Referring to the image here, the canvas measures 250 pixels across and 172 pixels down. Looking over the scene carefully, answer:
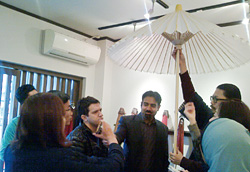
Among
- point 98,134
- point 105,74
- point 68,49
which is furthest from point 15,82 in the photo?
point 98,134

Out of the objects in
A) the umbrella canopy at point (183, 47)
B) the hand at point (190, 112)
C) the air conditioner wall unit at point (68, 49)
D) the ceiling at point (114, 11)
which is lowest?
the hand at point (190, 112)

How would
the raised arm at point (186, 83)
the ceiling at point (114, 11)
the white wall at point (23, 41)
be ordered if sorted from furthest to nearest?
1. the white wall at point (23, 41)
2. the ceiling at point (114, 11)
3. the raised arm at point (186, 83)

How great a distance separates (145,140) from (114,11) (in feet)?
6.63

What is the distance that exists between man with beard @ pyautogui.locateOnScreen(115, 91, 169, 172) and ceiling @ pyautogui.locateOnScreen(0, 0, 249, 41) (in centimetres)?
148

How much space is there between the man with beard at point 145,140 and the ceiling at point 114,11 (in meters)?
1.48

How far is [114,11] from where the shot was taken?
10.5 feet

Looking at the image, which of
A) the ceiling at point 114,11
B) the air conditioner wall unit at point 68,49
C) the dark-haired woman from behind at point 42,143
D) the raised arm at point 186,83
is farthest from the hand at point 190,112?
the air conditioner wall unit at point 68,49

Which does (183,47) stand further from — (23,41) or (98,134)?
(23,41)

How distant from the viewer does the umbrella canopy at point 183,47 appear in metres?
1.03

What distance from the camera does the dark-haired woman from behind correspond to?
88 cm

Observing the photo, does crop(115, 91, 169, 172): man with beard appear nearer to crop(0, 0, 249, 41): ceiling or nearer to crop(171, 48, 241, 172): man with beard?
crop(171, 48, 241, 172): man with beard

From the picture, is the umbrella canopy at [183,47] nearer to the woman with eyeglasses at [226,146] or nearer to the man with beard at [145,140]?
the woman with eyeglasses at [226,146]

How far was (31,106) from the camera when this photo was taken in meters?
0.94

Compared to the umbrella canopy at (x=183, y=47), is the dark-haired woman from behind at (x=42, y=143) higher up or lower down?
lower down
